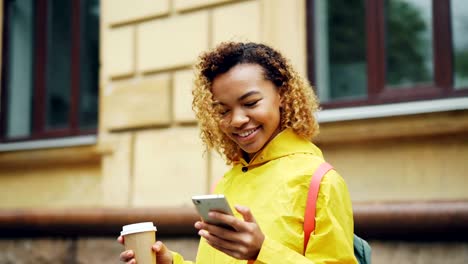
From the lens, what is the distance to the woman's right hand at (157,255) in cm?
209

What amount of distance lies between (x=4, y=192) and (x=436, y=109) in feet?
13.4

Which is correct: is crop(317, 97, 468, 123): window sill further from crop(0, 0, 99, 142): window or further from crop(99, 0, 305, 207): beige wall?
crop(0, 0, 99, 142): window

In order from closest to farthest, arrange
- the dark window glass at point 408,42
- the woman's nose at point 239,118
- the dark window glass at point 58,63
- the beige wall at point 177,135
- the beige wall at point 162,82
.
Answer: the woman's nose at point 239,118 < the beige wall at point 177,135 < the dark window glass at point 408,42 < the beige wall at point 162,82 < the dark window glass at point 58,63

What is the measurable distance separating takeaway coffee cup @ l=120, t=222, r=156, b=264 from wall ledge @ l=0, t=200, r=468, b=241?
89.0 inches

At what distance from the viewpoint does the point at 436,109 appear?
418 centimetres

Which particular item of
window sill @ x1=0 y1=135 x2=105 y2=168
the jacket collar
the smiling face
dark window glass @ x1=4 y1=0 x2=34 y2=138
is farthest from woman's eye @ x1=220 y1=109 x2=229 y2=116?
dark window glass @ x1=4 y1=0 x2=34 y2=138

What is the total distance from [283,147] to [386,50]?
2837 millimetres

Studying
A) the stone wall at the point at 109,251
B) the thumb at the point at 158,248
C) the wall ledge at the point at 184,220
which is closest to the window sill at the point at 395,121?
the wall ledge at the point at 184,220

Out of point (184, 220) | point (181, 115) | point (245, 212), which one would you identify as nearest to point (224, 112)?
point (245, 212)

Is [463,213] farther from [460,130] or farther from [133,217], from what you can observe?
[133,217]

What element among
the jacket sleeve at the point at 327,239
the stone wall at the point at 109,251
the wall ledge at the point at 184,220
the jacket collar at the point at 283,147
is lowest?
the stone wall at the point at 109,251

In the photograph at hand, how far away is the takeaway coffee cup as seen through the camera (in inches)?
82.2

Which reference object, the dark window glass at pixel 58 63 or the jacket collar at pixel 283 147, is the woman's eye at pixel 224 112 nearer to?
the jacket collar at pixel 283 147

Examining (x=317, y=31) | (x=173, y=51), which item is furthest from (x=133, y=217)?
(x=317, y=31)
